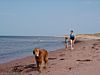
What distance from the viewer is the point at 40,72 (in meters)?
9.70

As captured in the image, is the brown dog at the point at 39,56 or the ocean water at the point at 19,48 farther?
the ocean water at the point at 19,48

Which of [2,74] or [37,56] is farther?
[2,74]

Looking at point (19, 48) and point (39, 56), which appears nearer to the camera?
point (39, 56)

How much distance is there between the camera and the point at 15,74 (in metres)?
10.2

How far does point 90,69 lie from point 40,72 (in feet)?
6.55

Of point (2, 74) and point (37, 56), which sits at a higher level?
point (37, 56)

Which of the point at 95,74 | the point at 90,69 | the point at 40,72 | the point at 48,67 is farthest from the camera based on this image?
the point at 48,67

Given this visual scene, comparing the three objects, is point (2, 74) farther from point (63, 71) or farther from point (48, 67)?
point (63, 71)

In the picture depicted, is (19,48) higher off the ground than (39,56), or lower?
lower

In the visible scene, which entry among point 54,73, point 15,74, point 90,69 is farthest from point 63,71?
point 15,74

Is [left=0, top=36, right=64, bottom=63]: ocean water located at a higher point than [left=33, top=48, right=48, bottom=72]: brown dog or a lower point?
lower

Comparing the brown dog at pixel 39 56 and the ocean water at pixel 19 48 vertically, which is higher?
the brown dog at pixel 39 56

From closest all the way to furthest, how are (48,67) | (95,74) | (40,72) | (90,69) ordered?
(95,74) < (90,69) < (40,72) < (48,67)

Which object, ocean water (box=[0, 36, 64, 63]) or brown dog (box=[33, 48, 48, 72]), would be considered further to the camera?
ocean water (box=[0, 36, 64, 63])
